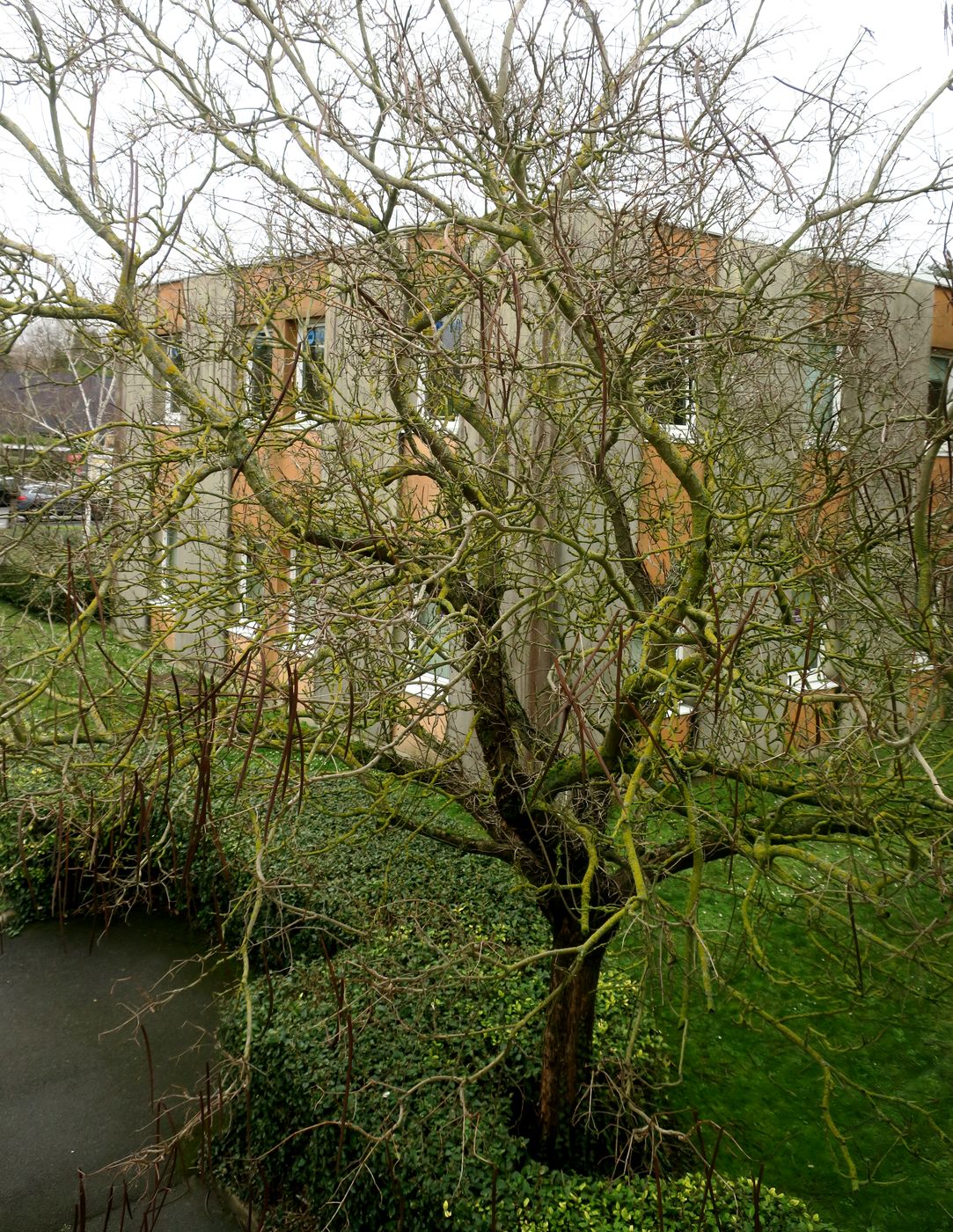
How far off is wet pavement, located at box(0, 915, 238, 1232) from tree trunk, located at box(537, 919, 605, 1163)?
2.23 meters

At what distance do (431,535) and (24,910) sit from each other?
26.6ft

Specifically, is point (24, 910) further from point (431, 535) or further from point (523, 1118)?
point (431, 535)

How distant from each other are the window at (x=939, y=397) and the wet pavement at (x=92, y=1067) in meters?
4.79

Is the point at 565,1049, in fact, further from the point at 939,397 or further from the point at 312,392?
the point at 312,392

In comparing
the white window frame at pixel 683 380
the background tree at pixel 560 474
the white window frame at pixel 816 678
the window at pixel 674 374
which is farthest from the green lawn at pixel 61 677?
the white window frame at pixel 683 380

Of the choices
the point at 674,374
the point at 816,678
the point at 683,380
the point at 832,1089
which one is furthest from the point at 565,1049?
the point at 683,380

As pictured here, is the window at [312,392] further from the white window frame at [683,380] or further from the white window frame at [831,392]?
the white window frame at [831,392]

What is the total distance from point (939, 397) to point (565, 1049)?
4.43 metres

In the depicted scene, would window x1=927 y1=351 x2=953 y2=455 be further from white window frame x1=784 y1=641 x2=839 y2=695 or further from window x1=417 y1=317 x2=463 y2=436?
window x1=417 y1=317 x2=463 y2=436

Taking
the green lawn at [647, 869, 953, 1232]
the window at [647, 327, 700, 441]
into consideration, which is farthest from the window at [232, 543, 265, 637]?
the green lawn at [647, 869, 953, 1232]

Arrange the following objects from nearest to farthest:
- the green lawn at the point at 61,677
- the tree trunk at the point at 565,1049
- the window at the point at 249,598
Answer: the green lawn at the point at 61,677 < the window at the point at 249,598 < the tree trunk at the point at 565,1049

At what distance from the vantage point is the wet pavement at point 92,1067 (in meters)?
6.08

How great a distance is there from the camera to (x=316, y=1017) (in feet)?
20.0

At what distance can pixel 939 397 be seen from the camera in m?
4.63
